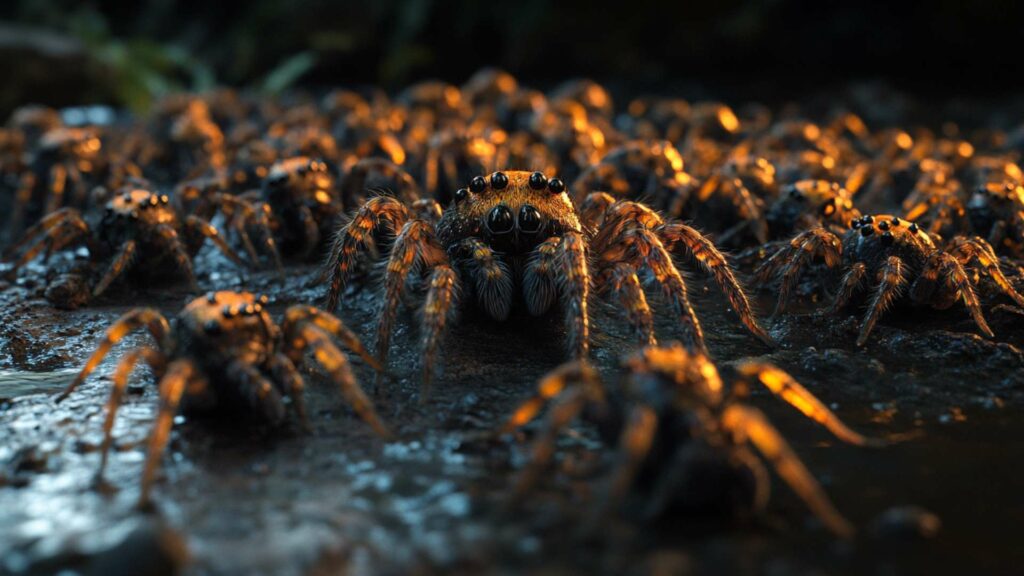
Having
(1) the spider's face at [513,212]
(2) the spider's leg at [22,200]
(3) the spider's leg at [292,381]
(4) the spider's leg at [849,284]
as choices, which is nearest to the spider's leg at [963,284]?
(4) the spider's leg at [849,284]

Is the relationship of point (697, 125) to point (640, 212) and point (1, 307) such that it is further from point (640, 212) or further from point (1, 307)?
point (1, 307)

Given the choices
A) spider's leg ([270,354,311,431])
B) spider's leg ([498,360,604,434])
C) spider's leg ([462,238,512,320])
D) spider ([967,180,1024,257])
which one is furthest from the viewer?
spider ([967,180,1024,257])

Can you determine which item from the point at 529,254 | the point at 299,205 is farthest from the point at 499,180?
the point at 299,205

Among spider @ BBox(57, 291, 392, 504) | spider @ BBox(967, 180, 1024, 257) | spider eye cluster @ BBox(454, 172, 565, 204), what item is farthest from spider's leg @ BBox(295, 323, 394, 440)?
spider @ BBox(967, 180, 1024, 257)

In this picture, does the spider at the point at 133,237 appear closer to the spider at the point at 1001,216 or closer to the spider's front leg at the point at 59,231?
the spider's front leg at the point at 59,231

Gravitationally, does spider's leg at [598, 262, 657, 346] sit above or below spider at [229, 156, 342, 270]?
below

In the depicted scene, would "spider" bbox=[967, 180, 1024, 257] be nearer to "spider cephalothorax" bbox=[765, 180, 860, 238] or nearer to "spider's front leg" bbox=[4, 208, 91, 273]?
"spider cephalothorax" bbox=[765, 180, 860, 238]

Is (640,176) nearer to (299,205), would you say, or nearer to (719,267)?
(719,267)
